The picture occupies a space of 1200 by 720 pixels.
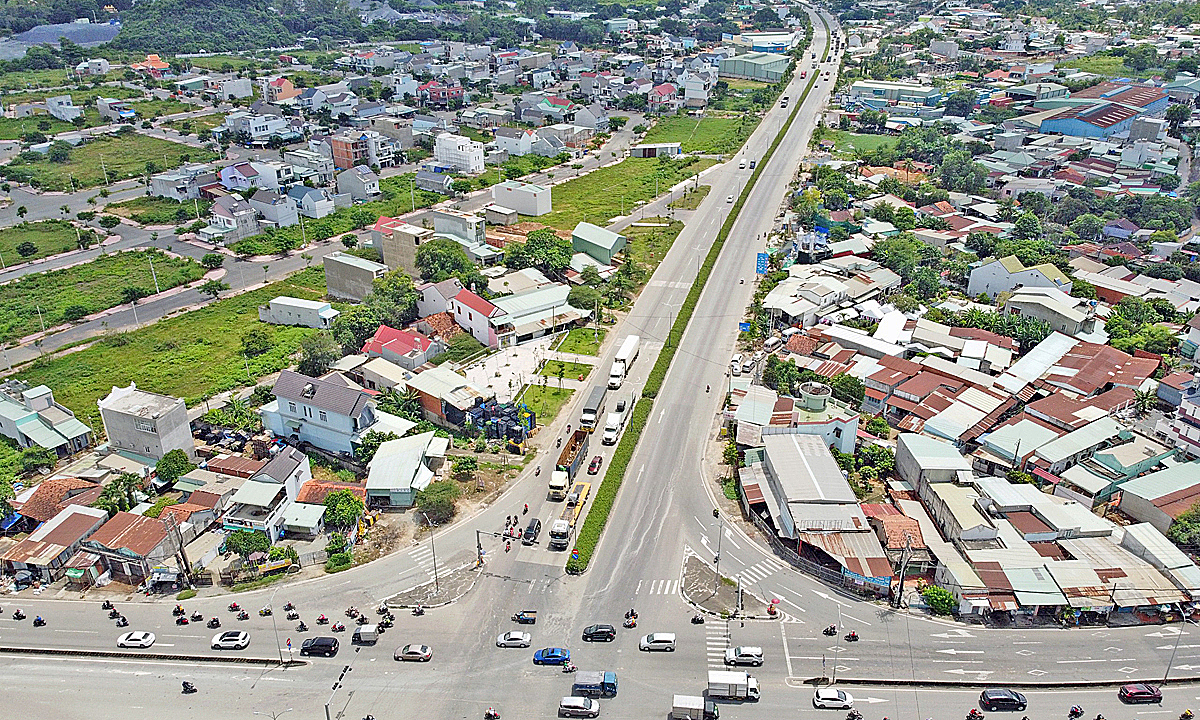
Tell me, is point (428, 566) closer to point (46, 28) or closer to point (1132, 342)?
point (1132, 342)

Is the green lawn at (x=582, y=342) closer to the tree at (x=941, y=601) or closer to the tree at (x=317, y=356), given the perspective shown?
the tree at (x=317, y=356)

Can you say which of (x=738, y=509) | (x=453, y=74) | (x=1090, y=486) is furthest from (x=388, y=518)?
(x=453, y=74)

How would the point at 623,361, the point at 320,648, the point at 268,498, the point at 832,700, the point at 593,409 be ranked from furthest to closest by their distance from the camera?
the point at 623,361, the point at 593,409, the point at 268,498, the point at 320,648, the point at 832,700

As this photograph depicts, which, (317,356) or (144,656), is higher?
(317,356)

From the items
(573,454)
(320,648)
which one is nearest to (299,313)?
(573,454)

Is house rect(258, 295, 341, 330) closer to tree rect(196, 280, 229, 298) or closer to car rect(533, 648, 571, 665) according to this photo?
tree rect(196, 280, 229, 298)

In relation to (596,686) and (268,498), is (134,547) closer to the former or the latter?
(268,498)
